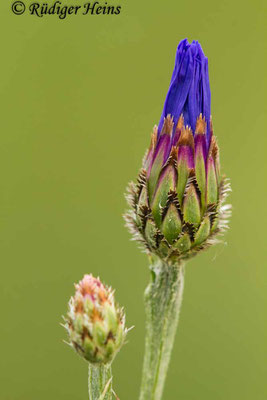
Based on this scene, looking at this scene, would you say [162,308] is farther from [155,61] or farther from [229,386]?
[155,61]

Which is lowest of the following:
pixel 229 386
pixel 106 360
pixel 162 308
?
pixel 106 360

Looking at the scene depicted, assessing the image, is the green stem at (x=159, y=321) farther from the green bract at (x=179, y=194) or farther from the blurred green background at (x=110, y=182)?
the blurred green background at (x=110, y=182)

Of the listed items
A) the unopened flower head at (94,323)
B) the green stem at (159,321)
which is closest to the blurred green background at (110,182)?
the green stem at (159,321)

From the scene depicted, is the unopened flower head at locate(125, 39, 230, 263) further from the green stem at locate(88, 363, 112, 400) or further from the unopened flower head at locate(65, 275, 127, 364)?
the green stem at locate(88, 363, 112, 400)

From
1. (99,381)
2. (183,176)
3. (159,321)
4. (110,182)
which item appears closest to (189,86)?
(183,176)

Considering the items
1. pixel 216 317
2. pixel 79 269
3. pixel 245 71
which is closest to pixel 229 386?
pixel 216 317

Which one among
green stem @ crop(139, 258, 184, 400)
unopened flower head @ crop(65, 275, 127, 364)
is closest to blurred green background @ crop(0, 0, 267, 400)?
green stem @ crop(139, 258, 184, 400)

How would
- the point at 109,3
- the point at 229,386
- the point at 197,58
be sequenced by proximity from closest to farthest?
the point at 197,58
the point at 109,3
the point at 229,386
